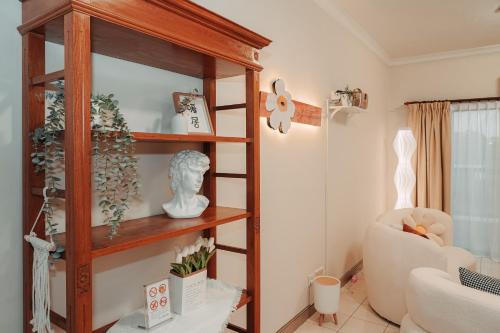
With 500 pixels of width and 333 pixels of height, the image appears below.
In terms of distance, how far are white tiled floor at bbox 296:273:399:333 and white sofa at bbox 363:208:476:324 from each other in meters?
0.08

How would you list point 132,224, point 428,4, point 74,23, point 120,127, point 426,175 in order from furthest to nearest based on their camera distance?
point 426,175 → point 428,4 → point 132,224 → point 120,127 → point 74,23

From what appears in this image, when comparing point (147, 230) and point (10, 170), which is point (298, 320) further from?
point (10, 170)

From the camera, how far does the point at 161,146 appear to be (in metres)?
1.54

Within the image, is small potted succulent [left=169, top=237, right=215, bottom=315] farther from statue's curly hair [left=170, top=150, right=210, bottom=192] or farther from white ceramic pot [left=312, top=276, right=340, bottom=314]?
white ceramic pot [left=312, top=276, right=340, bottom=314]

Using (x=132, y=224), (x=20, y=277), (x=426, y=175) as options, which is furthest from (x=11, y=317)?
(x=426, y=175)

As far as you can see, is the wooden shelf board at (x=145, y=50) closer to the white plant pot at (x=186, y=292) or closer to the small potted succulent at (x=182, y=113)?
the small potted succulent at (x=182, y=113)

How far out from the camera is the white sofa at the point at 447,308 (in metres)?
1.48

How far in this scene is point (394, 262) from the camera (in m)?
2.64

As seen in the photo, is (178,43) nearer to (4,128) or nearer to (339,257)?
(4,128)

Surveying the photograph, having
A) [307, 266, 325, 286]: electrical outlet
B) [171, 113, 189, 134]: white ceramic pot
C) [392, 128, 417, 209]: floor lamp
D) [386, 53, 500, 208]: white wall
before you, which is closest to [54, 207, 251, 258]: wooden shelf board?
[171, 113, 189, 134]: white ceramic pot

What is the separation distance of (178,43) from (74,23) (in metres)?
0.36

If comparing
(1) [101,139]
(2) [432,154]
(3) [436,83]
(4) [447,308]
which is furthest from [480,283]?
(3) [436,83]

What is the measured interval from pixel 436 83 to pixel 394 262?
3.28 metres

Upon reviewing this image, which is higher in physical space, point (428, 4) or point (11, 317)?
point (428, 4)
